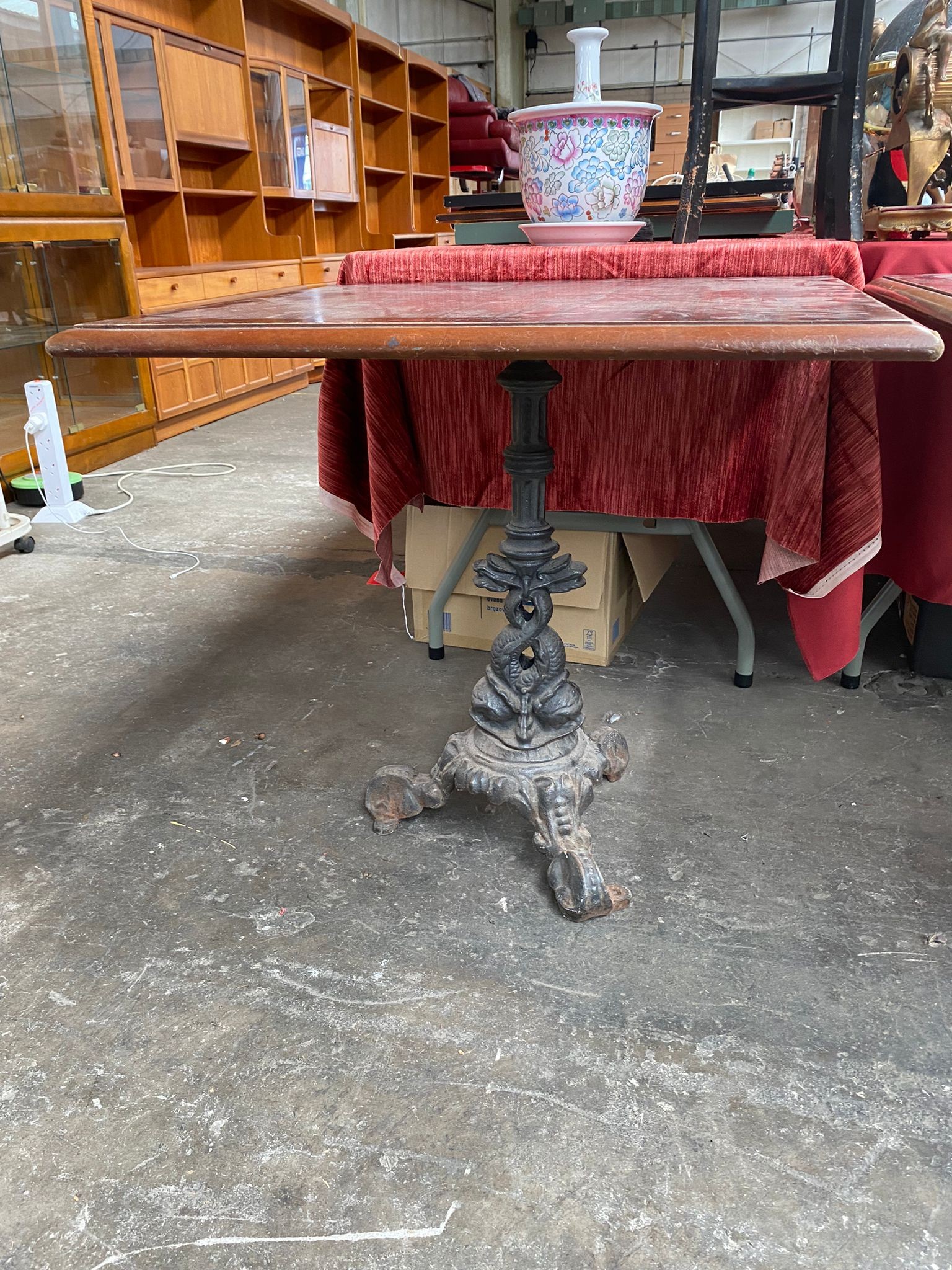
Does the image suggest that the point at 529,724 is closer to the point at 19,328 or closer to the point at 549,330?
the point at 549,330

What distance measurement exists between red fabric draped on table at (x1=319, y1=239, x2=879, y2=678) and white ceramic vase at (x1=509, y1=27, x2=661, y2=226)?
0.07 metres

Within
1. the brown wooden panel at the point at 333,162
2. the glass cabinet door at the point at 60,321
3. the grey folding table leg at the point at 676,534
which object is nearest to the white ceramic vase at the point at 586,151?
the grey folding table leg at the point at 676,534

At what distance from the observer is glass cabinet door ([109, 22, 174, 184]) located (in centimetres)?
365

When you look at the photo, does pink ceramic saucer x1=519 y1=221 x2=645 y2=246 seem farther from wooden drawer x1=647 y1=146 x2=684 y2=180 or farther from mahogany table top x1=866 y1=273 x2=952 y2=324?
wooden drawer x1=647 y1=146 x2=684 y2=180

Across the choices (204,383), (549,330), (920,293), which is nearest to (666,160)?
(204,383)

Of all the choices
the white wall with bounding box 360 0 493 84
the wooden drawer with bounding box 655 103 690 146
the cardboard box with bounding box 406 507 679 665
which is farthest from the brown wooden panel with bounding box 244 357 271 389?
the wooden drawer with bounding box 655 103 690 146

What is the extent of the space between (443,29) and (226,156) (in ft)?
24.2

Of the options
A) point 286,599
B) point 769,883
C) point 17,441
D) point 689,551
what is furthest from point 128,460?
point 769,883

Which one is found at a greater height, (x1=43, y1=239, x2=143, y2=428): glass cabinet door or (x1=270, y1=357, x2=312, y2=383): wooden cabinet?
(x1=43, y1=239, x2=143, y2=428): glass cabinet door

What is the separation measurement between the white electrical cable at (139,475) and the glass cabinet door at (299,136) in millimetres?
2598

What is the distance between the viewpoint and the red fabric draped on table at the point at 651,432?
1364mm

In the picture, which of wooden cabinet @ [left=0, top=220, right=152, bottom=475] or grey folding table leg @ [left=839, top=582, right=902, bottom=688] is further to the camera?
wooden cabinet @ [left=0, top=220, right=152, bottom=475]

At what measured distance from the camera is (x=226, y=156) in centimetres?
472

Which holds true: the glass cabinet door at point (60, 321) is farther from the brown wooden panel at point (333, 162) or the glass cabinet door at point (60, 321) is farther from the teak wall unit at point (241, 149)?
the brown wooden panel at point (333, 162)
